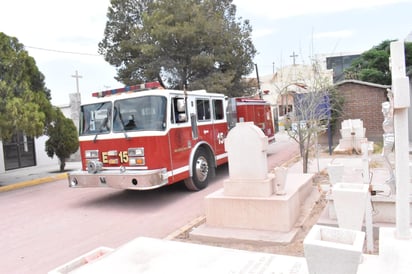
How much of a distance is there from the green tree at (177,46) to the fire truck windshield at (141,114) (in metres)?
11.0

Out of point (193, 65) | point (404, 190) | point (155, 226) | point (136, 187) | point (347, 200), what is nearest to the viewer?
point (404, 190)

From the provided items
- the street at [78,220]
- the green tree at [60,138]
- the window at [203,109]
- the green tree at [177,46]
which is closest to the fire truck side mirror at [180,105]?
the window at [203,109]

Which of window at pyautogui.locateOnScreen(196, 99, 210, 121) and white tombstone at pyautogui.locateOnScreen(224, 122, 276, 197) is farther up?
window at pyautogui.locateOnScreen(196, 99, 210, 121)

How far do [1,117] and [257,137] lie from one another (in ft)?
22.7

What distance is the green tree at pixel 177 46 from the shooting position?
17734mm

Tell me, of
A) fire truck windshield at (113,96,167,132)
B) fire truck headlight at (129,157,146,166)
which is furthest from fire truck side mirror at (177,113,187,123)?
fire truck headlight at (129,157,146,166)

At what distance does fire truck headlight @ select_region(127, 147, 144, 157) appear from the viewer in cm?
665

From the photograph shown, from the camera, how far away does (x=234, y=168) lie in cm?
529

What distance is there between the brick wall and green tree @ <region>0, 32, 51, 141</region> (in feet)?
37.6

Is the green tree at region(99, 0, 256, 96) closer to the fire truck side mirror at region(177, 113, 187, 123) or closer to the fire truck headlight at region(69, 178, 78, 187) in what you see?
the fire truck side mirror at region(177, 113, 187, 123)

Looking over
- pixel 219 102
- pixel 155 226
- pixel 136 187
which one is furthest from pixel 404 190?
pixel 219 102

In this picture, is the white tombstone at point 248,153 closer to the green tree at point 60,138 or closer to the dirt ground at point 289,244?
the dirt ground at point 289,244

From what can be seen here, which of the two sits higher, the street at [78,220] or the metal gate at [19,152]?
the metal gate at [19,152]

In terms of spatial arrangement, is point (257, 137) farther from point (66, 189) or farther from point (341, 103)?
point (341, 103)
